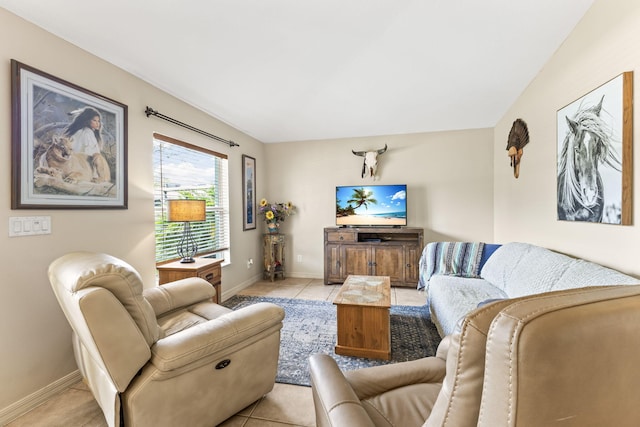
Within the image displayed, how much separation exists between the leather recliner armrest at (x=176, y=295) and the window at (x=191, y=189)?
0.83 m

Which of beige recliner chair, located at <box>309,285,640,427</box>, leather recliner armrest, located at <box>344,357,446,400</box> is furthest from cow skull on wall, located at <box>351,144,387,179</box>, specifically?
beige recliner chair, located at <box>309,285,640,427</box>

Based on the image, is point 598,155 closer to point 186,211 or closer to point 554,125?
point 554,125

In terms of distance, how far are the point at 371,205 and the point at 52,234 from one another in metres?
3.66

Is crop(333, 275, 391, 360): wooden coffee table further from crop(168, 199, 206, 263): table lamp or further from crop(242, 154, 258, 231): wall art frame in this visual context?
crop(242, 154, 258, 231): wall art frame

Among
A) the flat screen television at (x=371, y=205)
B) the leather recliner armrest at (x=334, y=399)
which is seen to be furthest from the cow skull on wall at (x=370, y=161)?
the leather recliner armrest at (x=334, y=399)

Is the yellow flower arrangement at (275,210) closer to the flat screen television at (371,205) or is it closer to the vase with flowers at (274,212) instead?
the vase with flowers at (274,212)

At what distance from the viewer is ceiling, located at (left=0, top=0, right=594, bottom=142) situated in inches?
70.4

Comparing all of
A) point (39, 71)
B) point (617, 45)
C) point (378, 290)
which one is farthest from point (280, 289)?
point (617, 45)

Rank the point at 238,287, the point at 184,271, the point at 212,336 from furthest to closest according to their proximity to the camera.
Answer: the point at 238,287
the point at 184,271
the point at 212,336

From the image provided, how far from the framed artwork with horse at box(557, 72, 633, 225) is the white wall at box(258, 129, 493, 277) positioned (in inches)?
80.6

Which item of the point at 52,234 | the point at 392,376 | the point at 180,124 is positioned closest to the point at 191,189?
the point at 180,124

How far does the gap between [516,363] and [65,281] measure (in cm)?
168

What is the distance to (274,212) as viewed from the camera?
4.61 meters

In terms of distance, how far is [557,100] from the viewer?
224 cm
